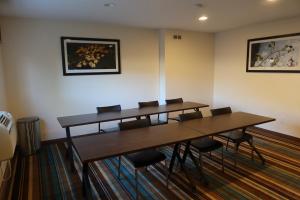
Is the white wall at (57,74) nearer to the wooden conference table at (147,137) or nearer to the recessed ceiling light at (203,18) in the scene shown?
the recessed ceiling light at (203,18)

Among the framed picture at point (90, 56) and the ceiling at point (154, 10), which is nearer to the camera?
the ceiling at point (154, 10)

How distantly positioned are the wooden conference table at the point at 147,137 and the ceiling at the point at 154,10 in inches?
66.1

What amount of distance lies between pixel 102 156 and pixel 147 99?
3.37 meters

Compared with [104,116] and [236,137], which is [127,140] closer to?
[104,116]

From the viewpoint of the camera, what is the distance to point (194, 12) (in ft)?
11.5

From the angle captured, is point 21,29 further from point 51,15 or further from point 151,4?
point 151,4

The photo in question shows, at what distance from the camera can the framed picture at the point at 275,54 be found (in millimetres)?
4016

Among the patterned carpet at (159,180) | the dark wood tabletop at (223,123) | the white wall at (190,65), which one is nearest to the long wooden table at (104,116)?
the patterned carpet at (159,180)

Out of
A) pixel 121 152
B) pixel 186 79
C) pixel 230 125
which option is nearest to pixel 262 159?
pixel 230 125

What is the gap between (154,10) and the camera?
3352 millimetres

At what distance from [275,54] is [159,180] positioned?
3.49 metres

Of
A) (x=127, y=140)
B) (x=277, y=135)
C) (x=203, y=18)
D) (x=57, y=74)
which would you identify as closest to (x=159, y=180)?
(x=127, y=140)

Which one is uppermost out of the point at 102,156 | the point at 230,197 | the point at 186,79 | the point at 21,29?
the point at 21,29

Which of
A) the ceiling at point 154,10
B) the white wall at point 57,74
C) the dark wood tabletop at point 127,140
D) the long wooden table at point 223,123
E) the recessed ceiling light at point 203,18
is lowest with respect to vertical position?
the dark wood tabletop at point 127,140
